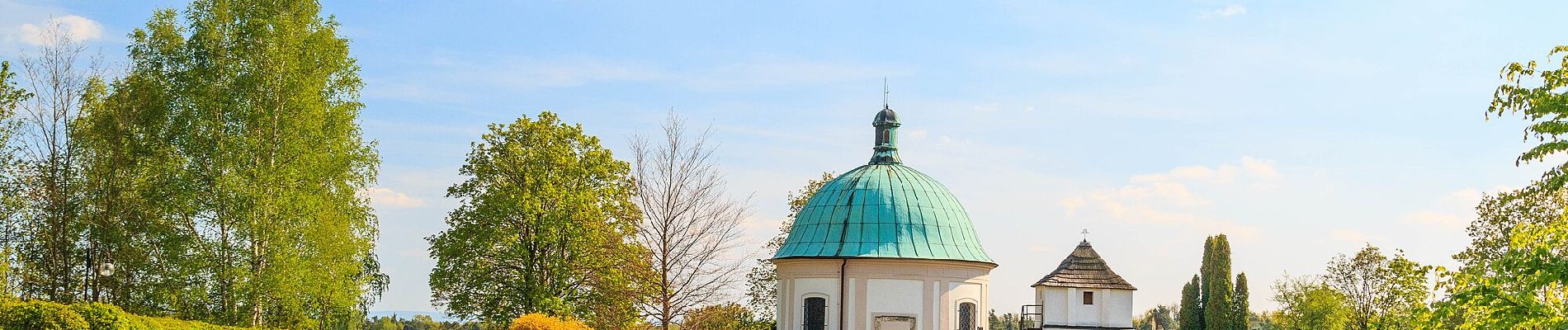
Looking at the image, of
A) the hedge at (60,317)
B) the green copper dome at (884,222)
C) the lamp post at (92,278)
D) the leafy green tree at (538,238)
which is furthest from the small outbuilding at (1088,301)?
the hedge at (60,317)

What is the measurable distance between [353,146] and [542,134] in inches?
171

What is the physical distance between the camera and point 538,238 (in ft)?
92.9

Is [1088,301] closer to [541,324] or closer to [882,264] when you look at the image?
[882,264]

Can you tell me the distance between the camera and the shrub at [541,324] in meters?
24.6

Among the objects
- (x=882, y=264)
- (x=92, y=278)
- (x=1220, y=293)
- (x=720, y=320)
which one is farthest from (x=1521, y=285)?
(x=1220, y=293)

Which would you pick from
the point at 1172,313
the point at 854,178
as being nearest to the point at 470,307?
the point at 854,178

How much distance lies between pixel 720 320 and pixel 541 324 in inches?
272

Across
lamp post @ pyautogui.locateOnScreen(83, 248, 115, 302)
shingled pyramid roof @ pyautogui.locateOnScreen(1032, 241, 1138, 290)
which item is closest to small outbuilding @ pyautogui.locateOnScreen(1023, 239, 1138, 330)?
shingled pyramid roof @ pyautogui.locateOnScreen(1032, 241, 1138, 290)

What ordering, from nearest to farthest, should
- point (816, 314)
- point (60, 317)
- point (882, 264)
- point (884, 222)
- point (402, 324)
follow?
point (60, 317) → point (882, 264) → point (816, 314) → point (884, 222) → point (402, 324)

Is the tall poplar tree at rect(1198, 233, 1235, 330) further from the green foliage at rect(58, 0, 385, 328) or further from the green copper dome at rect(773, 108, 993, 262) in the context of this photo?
the green foliage at rect(58, 0, 385, 328)

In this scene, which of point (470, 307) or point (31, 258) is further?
point (470, 307)

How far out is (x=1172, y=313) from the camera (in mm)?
94562

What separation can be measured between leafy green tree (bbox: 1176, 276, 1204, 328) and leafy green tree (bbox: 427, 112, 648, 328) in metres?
27.2

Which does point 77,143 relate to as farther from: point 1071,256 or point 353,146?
point 1071,256
